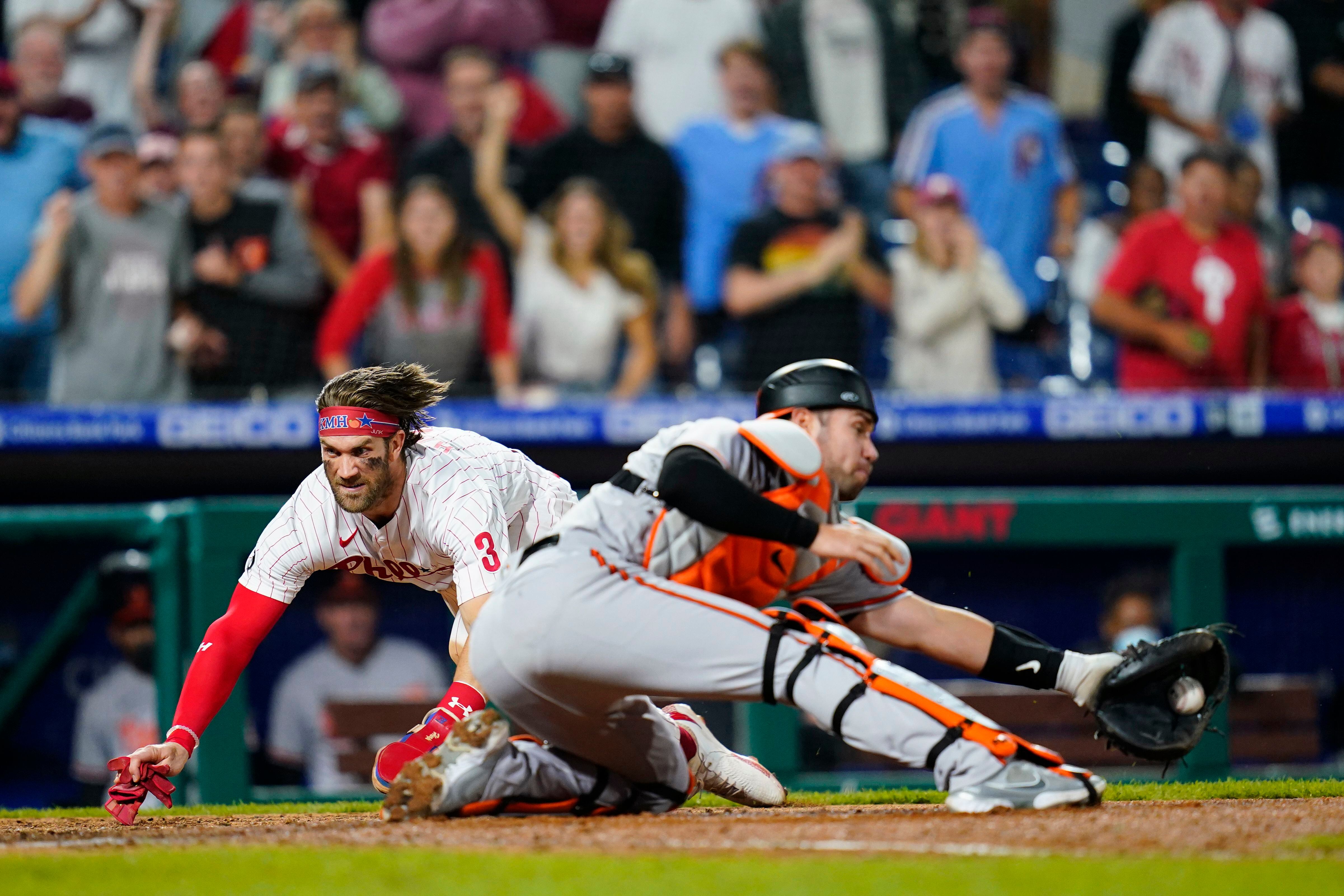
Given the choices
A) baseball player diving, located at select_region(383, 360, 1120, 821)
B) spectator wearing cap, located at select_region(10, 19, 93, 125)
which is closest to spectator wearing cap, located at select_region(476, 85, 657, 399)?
spectator wearing cap, located at select_region(10, 19, 93, 125)

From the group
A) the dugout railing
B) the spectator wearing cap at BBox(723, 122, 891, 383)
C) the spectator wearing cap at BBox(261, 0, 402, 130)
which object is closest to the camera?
the dugout railing

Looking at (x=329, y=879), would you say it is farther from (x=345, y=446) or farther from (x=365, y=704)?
(x=365, y=704)

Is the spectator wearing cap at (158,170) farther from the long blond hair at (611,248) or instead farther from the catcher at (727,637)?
the catcher at (727,637)

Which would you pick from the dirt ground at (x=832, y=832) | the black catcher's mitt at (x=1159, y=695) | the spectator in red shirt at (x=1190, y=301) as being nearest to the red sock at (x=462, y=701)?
the dirt ground at (x=832, y=832)

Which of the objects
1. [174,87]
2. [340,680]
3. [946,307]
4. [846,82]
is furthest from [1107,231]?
[174,87]

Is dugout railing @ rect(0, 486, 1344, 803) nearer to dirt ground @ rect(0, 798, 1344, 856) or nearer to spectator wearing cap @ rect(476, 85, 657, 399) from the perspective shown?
spectator wearing cap @ rect(476, 85, 657, 399)

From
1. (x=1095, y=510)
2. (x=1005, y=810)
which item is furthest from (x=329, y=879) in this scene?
(x=1095, y=510)

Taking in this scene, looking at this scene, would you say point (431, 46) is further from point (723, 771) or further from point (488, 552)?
point (723, 771)
